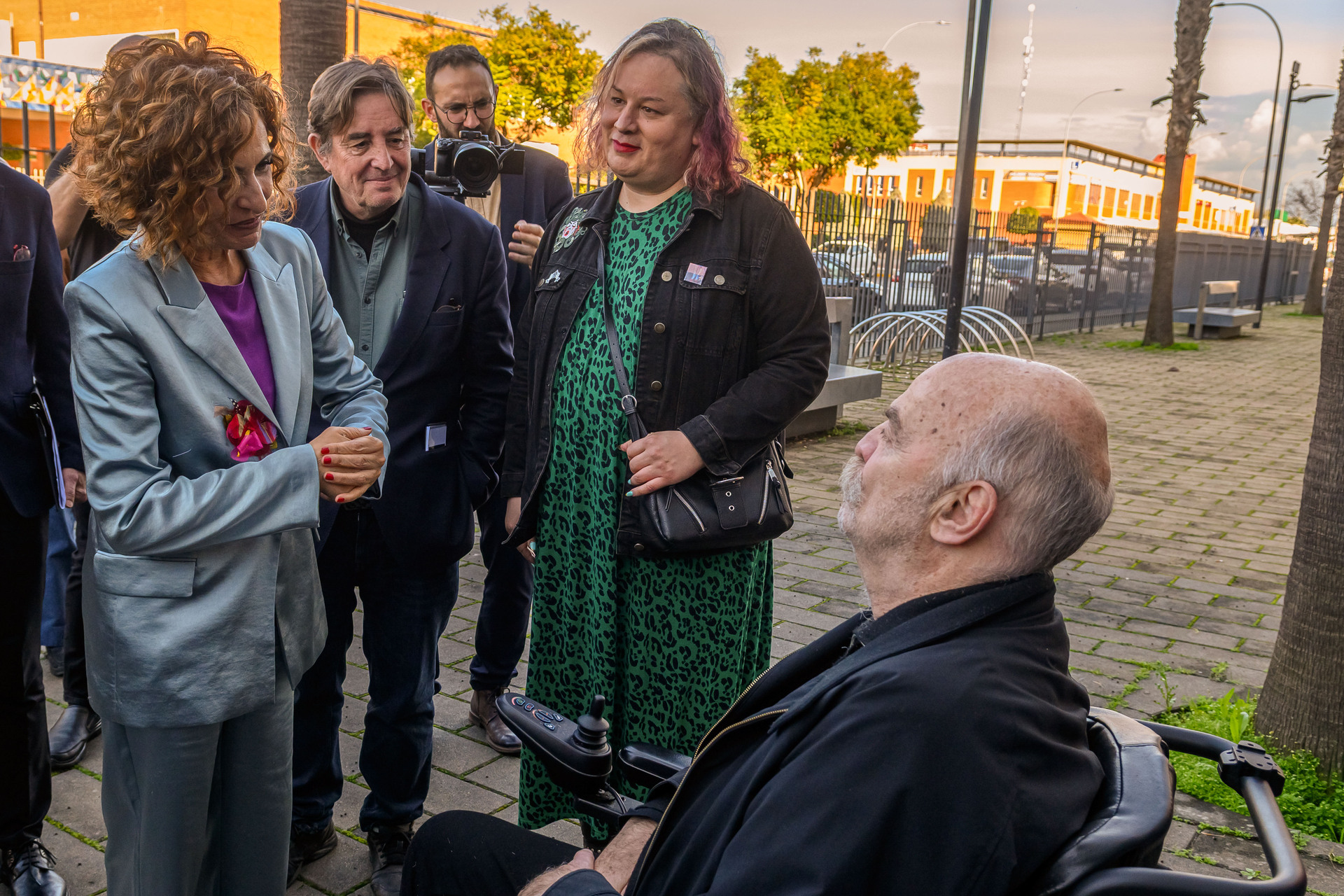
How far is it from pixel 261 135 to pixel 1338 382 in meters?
3.41

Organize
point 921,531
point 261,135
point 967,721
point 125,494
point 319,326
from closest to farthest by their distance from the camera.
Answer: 1. point 967,721
2. point 921,531
3. point 125,494
4. point 261,135
5. point 319,326

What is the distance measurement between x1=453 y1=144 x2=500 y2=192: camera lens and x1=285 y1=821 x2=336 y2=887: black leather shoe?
202 centimetres

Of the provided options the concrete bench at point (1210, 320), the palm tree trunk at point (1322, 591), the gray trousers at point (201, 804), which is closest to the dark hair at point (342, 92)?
the gray trousers at point (201, 804)

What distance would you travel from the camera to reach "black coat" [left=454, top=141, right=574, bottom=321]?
4105 mm

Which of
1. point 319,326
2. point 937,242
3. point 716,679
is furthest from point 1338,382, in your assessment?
point 937,242

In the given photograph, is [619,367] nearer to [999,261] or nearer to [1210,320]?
[999,261]

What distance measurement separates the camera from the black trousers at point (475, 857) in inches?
78.7

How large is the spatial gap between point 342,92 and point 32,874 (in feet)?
7.19

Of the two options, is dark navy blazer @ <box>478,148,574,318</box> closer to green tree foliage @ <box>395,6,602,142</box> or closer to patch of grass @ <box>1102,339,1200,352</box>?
patch of grass @ <box>1102,339,1200,352</box>

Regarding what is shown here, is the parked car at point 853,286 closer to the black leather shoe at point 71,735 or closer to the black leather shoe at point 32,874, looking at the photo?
the black leather shoe at point 71,735

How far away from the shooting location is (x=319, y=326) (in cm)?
254

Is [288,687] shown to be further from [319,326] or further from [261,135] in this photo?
[261,135]

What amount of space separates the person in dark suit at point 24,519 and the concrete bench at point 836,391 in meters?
7.02

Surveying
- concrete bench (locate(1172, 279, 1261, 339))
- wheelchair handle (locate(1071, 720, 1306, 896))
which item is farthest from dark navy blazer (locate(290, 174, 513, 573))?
concrete bench (locate(1172, 279, 1261, 339))
